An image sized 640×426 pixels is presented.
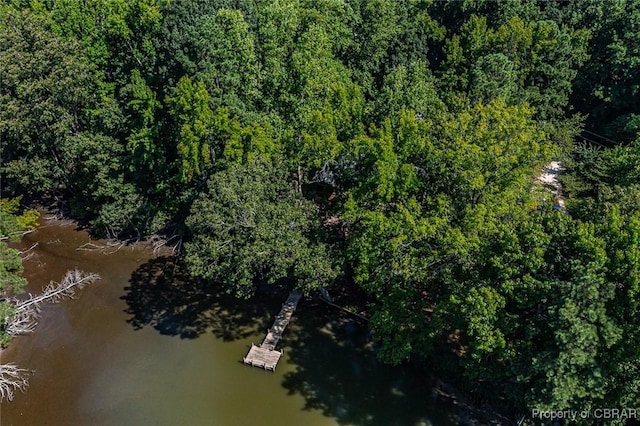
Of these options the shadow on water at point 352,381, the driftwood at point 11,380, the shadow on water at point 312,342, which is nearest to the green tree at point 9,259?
the driftwood at point 11,380

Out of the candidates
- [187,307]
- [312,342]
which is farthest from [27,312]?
[312,342]

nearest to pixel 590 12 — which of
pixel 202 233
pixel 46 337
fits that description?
pixel 202 233

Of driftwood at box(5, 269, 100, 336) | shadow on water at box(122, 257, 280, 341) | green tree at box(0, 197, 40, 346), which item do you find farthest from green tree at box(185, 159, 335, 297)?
driftwood at box(5, 269, 100, 336)

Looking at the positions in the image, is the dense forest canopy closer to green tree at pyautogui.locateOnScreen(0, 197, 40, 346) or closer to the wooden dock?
the wooden dock

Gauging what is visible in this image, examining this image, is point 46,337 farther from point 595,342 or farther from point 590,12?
point 590,12

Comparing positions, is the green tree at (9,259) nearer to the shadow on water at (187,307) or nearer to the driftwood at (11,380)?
the driftwood at (11,380)

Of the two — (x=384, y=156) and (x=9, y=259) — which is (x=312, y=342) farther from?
(x=9, y=259)
